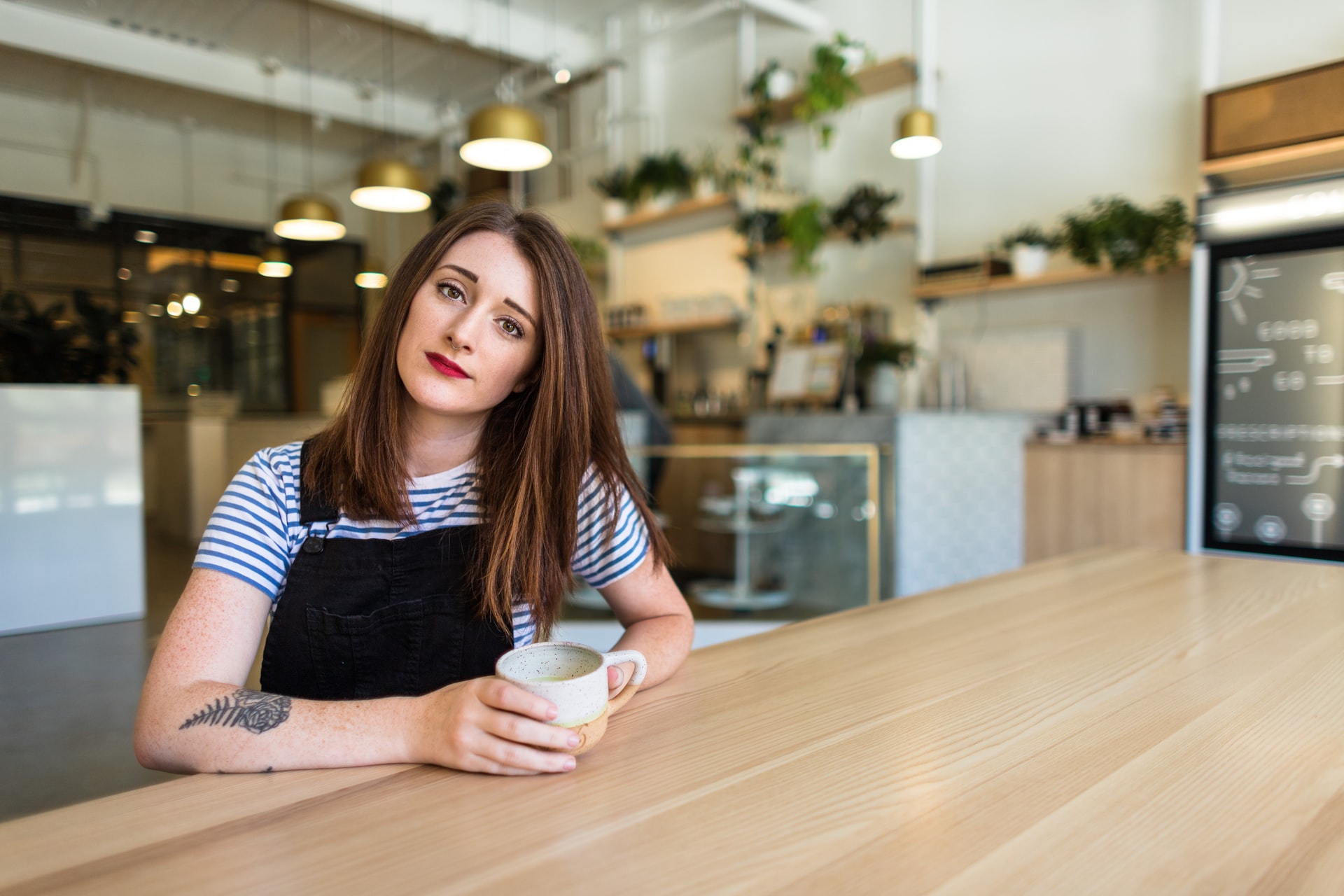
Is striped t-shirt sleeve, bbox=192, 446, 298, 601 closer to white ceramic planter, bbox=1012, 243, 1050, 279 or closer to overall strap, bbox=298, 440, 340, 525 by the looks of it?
overall strap, bbox=298, 440, 340, 525

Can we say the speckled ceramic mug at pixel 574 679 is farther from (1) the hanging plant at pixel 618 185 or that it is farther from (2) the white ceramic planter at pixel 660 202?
(1) the hanging plant at pixel 618 185

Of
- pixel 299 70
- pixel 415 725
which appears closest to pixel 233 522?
pixel 415 725

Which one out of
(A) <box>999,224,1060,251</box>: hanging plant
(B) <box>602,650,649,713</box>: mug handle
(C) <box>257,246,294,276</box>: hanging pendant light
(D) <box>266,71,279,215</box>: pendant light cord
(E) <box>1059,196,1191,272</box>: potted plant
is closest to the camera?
(B) <box>602,650,649,713</box>: mug handle

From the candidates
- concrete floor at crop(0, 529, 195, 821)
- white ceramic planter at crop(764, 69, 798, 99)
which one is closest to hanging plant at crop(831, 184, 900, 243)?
white ceramic planter at crop(764, 69, 798, 99)

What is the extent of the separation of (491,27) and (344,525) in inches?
161

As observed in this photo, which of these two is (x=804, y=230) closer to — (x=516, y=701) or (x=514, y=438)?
(x=514, y=438)

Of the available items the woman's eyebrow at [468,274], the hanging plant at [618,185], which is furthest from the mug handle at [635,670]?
the hanging plant at [618,185]

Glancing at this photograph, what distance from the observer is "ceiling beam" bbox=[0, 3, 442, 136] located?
1.94m

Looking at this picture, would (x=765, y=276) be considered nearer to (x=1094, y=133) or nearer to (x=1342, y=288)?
(x=1094, y=133)

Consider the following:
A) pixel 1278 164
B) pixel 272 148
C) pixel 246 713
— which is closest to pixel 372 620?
pixel 246 713

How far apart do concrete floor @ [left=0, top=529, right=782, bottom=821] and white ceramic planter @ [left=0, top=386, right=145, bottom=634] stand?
0.12 feet

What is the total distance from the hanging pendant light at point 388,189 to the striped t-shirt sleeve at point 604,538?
7.46ft

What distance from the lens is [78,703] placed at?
1.77 m

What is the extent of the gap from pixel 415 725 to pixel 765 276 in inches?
205
